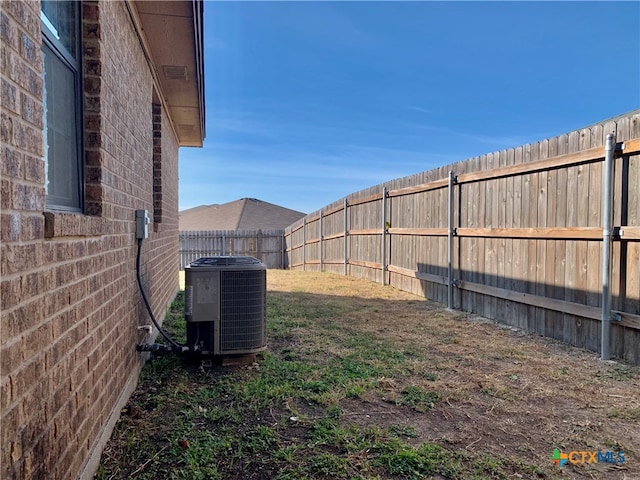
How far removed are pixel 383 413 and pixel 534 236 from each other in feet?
11.2

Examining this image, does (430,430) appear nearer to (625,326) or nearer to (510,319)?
(625,326)

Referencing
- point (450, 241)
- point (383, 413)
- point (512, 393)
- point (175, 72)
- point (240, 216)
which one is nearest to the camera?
point (383, 413)

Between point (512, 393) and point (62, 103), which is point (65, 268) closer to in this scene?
point (62, 103)

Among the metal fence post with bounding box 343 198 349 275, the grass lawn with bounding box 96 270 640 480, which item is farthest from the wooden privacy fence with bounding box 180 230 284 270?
the grass lawn with bounding box 96 270 640 480

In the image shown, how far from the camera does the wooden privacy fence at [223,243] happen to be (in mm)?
18438

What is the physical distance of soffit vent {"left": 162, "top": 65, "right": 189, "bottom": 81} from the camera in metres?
5.21

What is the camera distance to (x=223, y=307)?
3.76m

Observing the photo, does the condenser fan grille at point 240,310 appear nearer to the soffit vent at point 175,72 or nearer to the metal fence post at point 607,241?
the soffit vent at point 175,72

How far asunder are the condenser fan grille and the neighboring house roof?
19.4 metres

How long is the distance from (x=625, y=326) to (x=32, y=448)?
189 inches

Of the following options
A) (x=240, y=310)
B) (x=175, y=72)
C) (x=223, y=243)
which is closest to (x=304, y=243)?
(x=223, y=243)

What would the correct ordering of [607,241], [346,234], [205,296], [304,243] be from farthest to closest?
[304,243] < [346,234] < [607,241] < [205,296]

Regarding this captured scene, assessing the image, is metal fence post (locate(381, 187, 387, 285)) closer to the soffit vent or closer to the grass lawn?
the grass lawn

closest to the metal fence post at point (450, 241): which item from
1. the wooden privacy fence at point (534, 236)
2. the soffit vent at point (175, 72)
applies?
the wooden privacy fence at point (534, 236)
